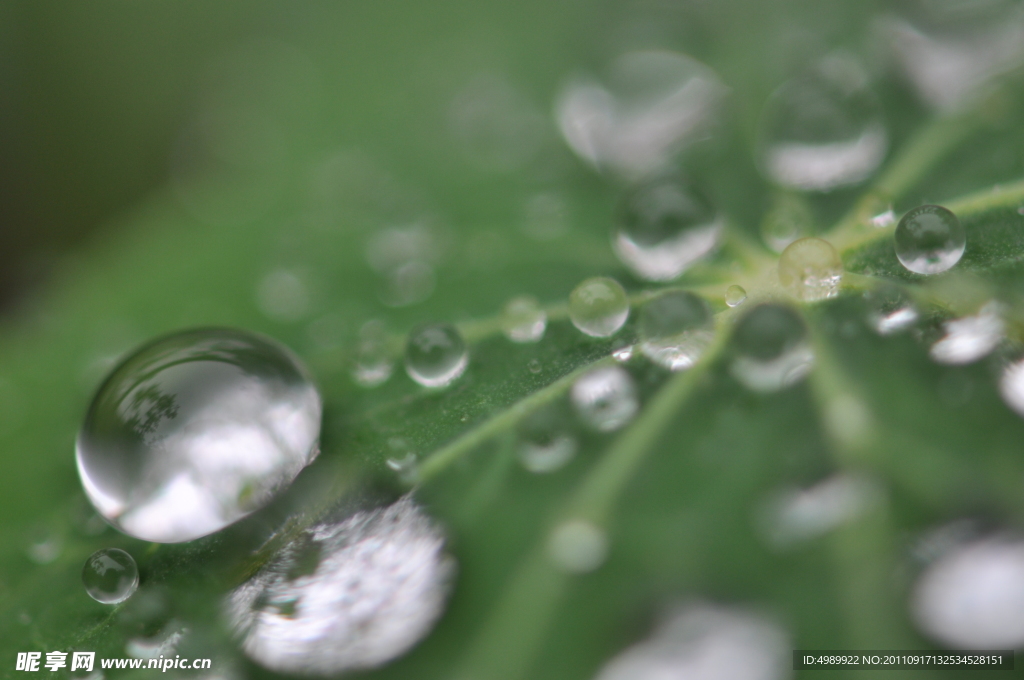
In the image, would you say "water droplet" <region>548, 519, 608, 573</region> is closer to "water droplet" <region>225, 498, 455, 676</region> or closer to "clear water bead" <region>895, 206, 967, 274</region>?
"water droplet" <region>225, 498, 455, 676</region>

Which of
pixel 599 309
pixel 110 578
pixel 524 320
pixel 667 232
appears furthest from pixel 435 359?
pixel 110 578

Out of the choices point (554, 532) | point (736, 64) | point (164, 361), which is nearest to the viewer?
point (554, 532)

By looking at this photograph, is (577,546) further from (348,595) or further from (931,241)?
(931,241)

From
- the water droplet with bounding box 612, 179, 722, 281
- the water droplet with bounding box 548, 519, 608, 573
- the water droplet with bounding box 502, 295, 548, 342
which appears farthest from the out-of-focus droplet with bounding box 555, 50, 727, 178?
the water droplet with bounding box 548, 519, 608, 573

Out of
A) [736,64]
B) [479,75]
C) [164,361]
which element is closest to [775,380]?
[164,361]

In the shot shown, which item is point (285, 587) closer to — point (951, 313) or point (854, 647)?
point (854, 647)

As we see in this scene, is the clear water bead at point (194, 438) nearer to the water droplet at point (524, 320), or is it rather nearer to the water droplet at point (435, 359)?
the water droplet at point (435, 359)
